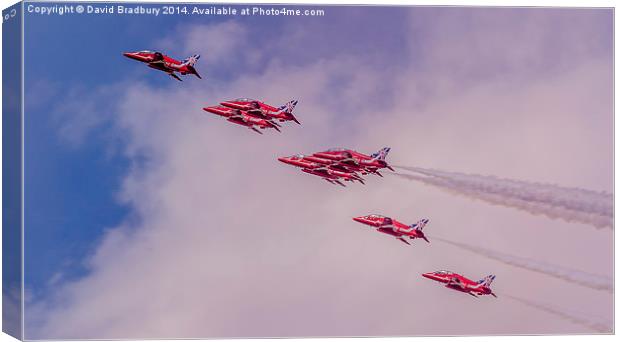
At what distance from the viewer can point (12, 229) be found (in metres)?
50.7

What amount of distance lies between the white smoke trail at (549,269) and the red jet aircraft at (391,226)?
0.72 meters

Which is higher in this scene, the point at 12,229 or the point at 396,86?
the point at 396,86

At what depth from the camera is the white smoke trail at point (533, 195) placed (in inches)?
2031

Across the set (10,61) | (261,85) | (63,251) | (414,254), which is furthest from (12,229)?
(414,254)

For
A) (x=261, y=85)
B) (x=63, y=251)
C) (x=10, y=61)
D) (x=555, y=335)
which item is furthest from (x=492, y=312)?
(x=10, y=61)

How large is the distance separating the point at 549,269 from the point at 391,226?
17.0 feet

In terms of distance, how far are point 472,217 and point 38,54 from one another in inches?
557

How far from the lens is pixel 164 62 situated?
166ft

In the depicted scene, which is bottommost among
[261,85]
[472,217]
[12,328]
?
[12,328]

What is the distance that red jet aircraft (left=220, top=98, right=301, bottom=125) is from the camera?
5100cm

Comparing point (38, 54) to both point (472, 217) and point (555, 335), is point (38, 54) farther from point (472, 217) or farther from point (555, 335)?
point (555, 335)

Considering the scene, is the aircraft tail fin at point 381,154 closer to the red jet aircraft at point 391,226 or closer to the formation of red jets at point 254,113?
the red jet aircraft at point 391,226

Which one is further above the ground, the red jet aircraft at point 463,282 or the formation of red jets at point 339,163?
the formation of red jets at point 339,163

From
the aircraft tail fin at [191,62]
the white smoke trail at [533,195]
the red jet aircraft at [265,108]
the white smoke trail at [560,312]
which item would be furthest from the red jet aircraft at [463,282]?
the aircraft tail fin at [191,62]
